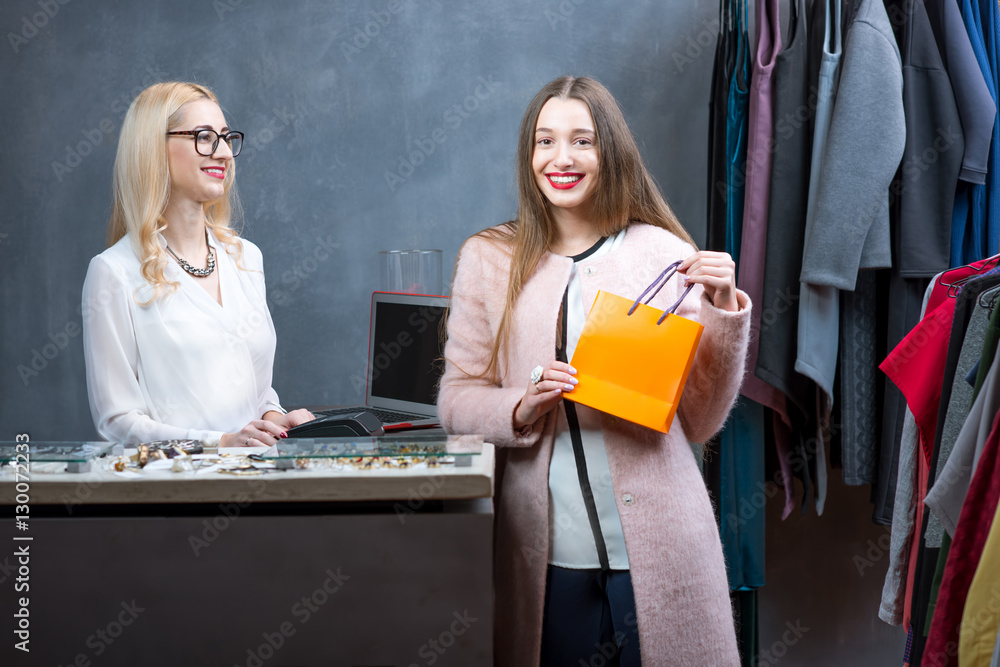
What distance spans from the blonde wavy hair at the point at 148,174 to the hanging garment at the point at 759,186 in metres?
1.50


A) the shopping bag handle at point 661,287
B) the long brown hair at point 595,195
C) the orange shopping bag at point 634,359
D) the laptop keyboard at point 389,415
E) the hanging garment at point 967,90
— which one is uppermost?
the hanging garment at point 967,90

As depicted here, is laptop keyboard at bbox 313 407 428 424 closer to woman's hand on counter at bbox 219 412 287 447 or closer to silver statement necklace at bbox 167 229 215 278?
silver statement necklace at bbox 167 229 215 278

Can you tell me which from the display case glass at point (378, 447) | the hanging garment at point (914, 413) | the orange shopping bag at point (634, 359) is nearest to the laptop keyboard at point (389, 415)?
the orange shopping bag at point (634, 359)

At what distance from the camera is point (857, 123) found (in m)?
2.07

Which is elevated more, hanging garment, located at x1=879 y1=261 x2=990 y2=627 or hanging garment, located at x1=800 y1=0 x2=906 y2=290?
hanging garment, located at x1=800 y1=0 x2=906 y2=290

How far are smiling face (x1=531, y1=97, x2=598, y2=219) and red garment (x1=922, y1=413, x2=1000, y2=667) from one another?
799mm

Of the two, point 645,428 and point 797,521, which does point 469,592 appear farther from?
point 797,521

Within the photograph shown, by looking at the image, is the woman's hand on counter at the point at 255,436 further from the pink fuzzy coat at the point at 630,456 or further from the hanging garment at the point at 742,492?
the hanging garment at the point at 742,492

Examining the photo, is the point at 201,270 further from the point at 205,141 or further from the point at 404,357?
the point at 404,357

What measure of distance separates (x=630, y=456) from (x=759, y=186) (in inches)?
47.8

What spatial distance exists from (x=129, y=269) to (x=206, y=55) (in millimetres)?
1540

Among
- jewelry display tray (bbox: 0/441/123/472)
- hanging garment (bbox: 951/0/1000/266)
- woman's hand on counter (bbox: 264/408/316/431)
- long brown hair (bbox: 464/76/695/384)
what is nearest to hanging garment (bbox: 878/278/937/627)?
hanging garment (bbox: 951/0/1000/266)

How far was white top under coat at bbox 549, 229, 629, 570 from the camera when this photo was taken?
1364 millimetres

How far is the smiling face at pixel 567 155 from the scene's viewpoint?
4.73 ft
